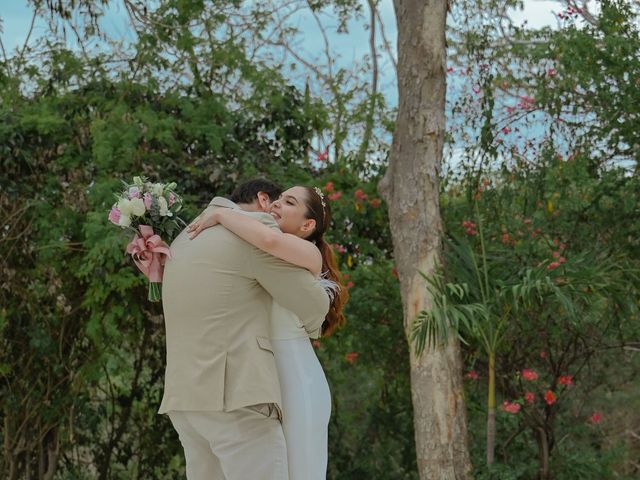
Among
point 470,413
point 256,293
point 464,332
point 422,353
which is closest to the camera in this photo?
point 256,293

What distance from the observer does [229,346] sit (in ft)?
9.21

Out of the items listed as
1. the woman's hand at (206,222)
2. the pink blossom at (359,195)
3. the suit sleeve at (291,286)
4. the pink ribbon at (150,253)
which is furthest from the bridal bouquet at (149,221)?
the pink blossom at (359,195)

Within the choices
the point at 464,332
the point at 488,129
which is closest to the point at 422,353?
the point at 464,332

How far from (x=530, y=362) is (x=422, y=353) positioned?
117 cm

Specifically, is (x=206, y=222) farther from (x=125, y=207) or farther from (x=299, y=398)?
(x=299, y=398)

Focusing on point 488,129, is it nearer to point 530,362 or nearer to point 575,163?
point 575,163

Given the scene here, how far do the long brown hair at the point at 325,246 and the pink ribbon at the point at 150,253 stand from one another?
0.48m

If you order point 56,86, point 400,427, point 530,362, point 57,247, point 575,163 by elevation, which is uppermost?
point 56,86

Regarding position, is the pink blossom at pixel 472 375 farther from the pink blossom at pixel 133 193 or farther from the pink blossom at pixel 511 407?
the pink blossom at pixel 133 193

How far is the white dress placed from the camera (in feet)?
9.57

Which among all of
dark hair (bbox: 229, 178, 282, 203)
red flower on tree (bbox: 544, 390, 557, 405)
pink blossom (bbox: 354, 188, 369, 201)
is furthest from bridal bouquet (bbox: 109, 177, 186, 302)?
red flower on tree (bbox: 544, 390, 557, 405)

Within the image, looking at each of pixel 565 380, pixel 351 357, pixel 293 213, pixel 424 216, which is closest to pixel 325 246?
pixel 293 213

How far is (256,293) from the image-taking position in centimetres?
289

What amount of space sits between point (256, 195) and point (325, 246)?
0.95 ft
